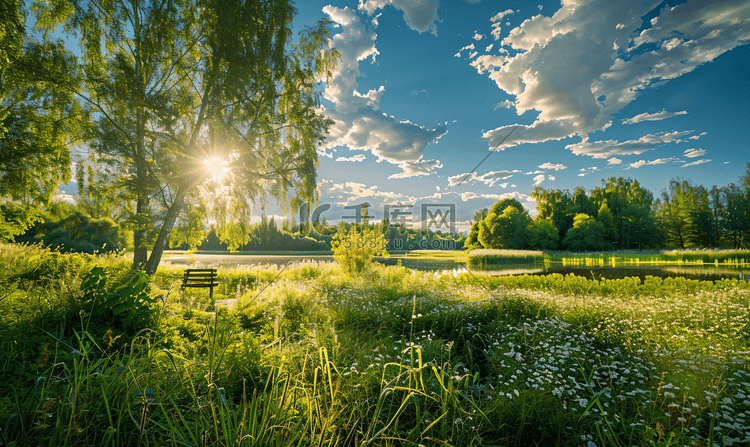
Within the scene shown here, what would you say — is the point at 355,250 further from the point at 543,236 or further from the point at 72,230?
the point at 72,230

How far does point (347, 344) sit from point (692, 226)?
1651 inches

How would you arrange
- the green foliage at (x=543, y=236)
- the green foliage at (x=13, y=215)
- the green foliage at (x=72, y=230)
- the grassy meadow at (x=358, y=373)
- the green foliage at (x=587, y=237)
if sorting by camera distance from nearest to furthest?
the grassy meadow at (x=358, y=373)
the green foliage at (x=13, y=215)
the green foliage at (x=72, y=230)
the green foliage at (x=587, y=237)
the green foliage at (x=543, y=236)

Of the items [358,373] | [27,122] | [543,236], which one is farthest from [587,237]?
[27,122]

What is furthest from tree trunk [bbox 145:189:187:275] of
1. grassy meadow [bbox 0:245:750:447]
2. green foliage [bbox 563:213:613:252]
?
green foliage [bbox 563:213:613:252]

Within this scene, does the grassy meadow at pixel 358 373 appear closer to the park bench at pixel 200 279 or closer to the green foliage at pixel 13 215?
the green foliage at pixel 13 215

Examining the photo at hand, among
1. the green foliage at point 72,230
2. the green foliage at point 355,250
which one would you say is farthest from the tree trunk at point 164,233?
the green foliage at point 72,230

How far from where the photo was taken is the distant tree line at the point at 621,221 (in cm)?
2534

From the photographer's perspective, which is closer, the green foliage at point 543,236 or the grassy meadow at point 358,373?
the grassy meadow at point 358,373

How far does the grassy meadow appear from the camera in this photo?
1474mm

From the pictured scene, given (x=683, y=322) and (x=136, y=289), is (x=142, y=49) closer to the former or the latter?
(x=136, y=289)

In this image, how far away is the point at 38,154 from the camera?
6.81 meters

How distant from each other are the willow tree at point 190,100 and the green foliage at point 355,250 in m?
3.28

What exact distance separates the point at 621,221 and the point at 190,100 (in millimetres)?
43535

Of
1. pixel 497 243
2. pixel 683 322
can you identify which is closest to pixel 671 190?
pixel 497 243
